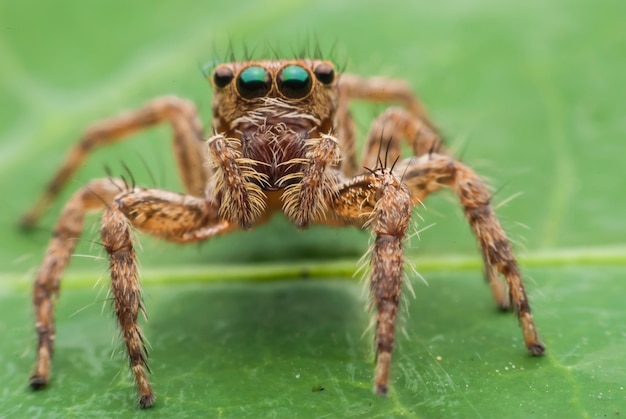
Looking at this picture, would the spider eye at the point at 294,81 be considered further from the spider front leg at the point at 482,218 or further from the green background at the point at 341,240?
the green background at the point at 341,240

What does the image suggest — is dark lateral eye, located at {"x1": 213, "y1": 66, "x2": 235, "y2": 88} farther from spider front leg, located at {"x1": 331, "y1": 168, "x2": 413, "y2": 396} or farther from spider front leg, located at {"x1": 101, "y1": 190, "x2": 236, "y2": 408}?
spider front leg, located at {"x1": 331, "y1": 168, "x2": 413, "y2": 396}

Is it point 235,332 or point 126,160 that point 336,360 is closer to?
point 235,332

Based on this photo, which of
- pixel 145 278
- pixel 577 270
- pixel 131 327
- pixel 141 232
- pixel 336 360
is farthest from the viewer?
pixel 145 278

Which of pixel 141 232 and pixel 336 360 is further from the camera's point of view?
pixel 141 232

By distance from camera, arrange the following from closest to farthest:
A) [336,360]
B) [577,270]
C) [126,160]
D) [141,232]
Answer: [336,360], [141,232], [577,270], [126,160]

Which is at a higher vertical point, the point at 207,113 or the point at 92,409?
the point at 207,113

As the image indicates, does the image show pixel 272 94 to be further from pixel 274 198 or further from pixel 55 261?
pixel 55 261

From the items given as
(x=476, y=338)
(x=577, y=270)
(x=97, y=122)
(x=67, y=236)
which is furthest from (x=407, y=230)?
(x=97, y=122)
